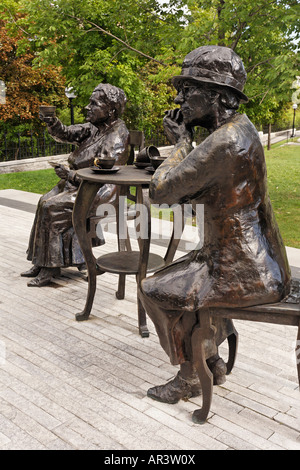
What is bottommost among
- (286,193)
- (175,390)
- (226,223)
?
(286,193)

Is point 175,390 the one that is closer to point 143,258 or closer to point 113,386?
point 113,386

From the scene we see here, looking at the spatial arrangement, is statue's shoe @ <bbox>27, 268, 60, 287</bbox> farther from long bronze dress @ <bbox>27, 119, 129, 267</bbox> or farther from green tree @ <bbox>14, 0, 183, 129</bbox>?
green tree @ <bbox>14, 0, 183, 129</bbox>

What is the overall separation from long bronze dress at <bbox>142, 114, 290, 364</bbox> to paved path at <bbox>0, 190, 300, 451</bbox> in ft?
2.27

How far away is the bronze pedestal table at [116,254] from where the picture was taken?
3.67m

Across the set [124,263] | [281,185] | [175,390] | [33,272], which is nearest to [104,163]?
[124,263]

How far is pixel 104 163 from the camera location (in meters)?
3.78

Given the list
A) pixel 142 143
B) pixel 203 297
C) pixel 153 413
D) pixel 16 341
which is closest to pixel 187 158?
pixel 203 297

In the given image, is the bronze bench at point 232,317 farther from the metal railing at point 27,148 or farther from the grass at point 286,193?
the metal railing at point 27,148

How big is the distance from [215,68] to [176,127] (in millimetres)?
399

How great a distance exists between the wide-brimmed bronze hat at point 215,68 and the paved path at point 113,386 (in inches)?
70.8

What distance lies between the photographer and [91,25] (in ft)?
31.9

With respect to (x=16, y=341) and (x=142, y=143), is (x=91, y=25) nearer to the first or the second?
(x=142, y=143)

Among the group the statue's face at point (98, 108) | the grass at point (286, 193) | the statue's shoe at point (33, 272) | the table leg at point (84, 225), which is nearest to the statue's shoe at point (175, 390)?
the table leg at point (84, 225)
